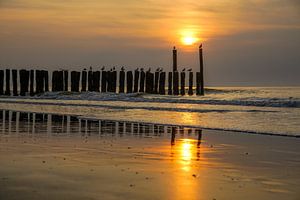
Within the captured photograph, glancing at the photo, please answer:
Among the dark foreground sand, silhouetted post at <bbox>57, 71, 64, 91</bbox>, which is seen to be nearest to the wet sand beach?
the dark foreground sand

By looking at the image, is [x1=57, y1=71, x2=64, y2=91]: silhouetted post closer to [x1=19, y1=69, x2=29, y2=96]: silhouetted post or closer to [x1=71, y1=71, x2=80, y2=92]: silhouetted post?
[x1=71, y1=71, x2=80, y2=92]: silhouetted post

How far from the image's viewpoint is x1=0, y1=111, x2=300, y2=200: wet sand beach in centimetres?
541

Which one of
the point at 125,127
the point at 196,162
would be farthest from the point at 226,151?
the point at 125,127

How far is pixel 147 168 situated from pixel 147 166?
18 cm

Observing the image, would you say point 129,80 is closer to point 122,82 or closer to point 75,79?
point 122,82

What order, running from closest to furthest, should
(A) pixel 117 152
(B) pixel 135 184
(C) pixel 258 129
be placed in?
(B) pixel 135 184 → (A) pixel 117 152 → (C) pixel 258 129

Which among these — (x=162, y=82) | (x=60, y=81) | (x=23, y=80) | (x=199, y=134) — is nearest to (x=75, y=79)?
(x=60, y=81)

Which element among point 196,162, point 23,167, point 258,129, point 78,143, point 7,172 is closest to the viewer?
point 7,172

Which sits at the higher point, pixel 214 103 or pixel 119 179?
pixel 214 103

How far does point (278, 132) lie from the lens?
1223 centimetres

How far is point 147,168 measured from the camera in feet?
22.9

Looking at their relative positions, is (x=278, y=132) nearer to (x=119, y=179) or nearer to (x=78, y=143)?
(x=78, y=143)

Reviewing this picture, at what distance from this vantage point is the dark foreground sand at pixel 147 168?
539cm

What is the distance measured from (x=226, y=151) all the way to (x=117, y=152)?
183 centimetres
